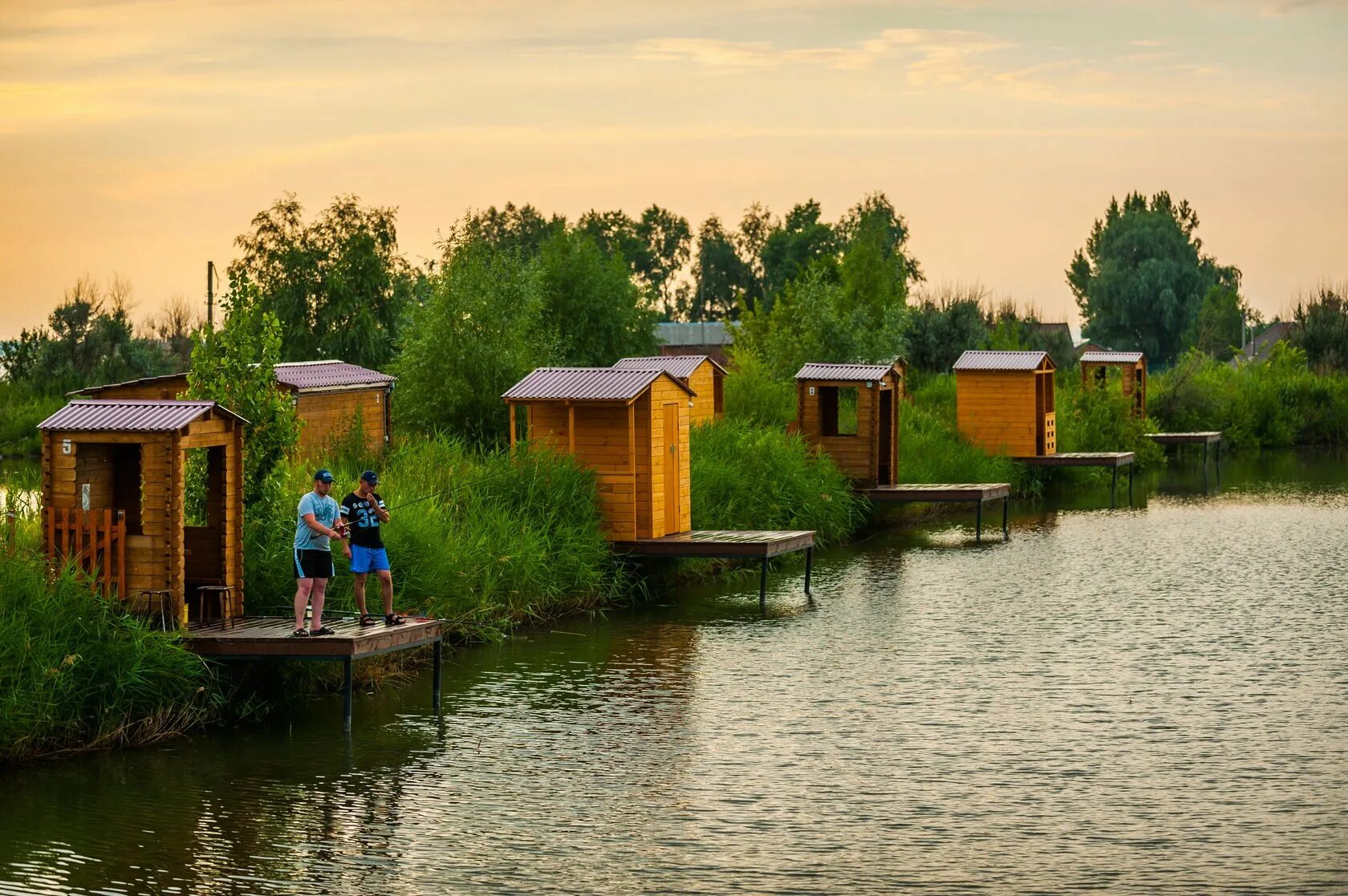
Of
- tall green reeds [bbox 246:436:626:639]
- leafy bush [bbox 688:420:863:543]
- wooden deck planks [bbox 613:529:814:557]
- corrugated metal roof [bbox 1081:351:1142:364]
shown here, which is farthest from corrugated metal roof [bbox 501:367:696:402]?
corrugated metal roof [bbox 1081:351:1142:364]

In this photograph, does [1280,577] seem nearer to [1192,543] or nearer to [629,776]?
[1192,543]

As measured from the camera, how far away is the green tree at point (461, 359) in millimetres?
35062

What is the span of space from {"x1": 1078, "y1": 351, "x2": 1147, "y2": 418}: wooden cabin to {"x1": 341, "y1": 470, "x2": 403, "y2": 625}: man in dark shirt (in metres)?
34.7

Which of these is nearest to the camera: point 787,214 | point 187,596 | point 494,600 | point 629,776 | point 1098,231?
point 629,776

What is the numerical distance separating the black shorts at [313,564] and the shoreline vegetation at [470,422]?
122cm

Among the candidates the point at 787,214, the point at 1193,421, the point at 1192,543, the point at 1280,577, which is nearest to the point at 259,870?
the point at 1280,577

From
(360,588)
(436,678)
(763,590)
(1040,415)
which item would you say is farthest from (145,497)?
(1040,415)

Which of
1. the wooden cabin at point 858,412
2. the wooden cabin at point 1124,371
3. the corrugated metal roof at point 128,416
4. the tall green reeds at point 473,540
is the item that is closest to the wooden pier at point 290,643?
the tall green reeds at point 473,540

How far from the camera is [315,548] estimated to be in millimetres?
16844

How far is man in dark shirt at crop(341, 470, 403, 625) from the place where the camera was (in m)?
17.5

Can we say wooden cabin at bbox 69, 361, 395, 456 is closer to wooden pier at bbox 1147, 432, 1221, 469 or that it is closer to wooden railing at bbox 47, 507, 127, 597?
wooden railing at bbox 47, 507, 127, 597

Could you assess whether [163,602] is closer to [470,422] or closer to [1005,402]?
[470,422]

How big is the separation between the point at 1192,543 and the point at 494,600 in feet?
50.4

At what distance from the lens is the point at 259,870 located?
40.7 ft
